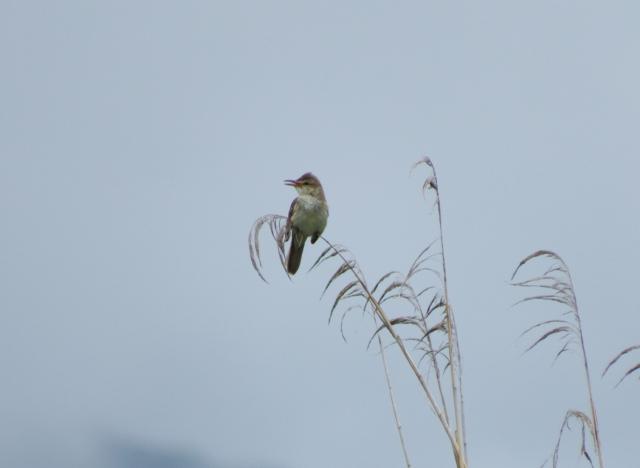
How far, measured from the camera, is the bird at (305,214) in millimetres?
7102

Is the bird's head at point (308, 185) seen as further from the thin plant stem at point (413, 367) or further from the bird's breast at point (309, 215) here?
the thin plant stem at point (413, 367)

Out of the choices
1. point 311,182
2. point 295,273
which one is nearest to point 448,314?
point 295,273

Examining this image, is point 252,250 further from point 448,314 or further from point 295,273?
point 295,273

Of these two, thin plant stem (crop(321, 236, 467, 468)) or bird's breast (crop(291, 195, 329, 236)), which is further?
bird's breast (crop(291, 195, 329, 236))

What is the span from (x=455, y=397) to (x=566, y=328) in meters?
0.69

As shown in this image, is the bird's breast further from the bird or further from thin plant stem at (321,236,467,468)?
thin plant stem at (321,236,467,468)

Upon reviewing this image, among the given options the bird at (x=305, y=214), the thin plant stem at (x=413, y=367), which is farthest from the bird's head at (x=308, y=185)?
the thin plant stem at (x=413, y=367)

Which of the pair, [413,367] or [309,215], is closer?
[413,367]

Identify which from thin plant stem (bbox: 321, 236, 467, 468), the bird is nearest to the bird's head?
the bird

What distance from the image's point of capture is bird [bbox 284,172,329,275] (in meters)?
7.10

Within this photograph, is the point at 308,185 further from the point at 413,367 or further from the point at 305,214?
the point at 413,367

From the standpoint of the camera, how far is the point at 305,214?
7285mm

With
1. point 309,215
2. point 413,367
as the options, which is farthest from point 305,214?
point 413,367

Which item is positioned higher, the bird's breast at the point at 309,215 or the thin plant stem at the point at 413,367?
the bird's breast at the point at 309,215
